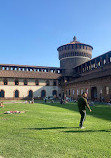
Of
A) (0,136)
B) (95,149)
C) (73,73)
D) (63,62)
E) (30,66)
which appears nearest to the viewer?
(95,149)

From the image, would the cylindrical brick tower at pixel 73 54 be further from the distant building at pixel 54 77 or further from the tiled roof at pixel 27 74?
the tiled roof at pixel 27 74

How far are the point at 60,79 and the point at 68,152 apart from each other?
4322cm

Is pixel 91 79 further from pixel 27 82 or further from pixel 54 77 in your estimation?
pixel 27 82

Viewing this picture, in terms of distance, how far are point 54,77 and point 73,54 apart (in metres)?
10.9

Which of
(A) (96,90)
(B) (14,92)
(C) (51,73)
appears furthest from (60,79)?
(A) (96,90)

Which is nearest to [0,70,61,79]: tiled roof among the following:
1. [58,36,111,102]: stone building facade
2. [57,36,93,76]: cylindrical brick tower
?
[58,36,111,102]: stone building facade

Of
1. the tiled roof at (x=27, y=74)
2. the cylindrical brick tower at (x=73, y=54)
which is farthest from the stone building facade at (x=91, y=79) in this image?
the tiled roof at (x=27, y=74)

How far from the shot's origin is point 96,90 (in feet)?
101

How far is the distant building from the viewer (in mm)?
37562

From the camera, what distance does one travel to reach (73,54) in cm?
5103

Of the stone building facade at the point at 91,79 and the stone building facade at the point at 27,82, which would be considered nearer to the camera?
the stone building facade at the point at 91,79

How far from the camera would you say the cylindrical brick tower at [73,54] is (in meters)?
51.0

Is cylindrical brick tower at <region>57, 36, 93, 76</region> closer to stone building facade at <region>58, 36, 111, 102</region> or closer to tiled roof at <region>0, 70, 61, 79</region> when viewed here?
stone building facade at <region>58, 36, 111, 102</region>

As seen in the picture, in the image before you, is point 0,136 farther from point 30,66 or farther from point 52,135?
point 30,66
